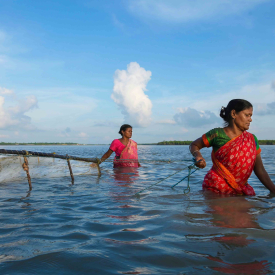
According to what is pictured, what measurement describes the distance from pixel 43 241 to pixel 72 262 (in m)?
0.52

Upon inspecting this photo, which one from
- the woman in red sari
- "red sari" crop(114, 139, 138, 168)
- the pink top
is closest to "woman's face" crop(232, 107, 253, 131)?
the woman in red sari

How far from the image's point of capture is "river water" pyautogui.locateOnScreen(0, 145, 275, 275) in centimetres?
179

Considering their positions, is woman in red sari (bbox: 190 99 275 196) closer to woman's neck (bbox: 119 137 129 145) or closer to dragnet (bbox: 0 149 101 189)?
dragnet (bbox: 0 149 101 189)

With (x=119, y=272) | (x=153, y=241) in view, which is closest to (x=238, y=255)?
(x=153, y=241)

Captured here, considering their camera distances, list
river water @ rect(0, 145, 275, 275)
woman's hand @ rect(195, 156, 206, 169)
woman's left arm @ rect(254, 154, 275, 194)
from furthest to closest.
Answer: woman's left arm @ rect(254, 154, 275, 194)
woman's hand @ rect(195, 156, 206, 169)
river water @ rect(0, 145, 275, 275)

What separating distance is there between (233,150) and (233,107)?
0.60 metres

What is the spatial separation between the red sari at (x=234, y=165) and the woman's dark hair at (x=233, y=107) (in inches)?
12.9

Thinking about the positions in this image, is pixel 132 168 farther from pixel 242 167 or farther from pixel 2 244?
pixel 2 244

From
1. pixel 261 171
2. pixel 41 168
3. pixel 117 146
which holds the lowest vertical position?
pixel 41 168

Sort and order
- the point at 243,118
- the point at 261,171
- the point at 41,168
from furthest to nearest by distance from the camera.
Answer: the point at 41,168
the point at 261,171
the point at 243,118

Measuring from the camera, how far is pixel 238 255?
1.89 m

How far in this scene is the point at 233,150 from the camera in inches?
145

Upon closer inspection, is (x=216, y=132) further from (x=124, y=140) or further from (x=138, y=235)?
(x=124, y=140)

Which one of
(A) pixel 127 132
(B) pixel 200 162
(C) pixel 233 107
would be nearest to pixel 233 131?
(C) pixel 233 107
